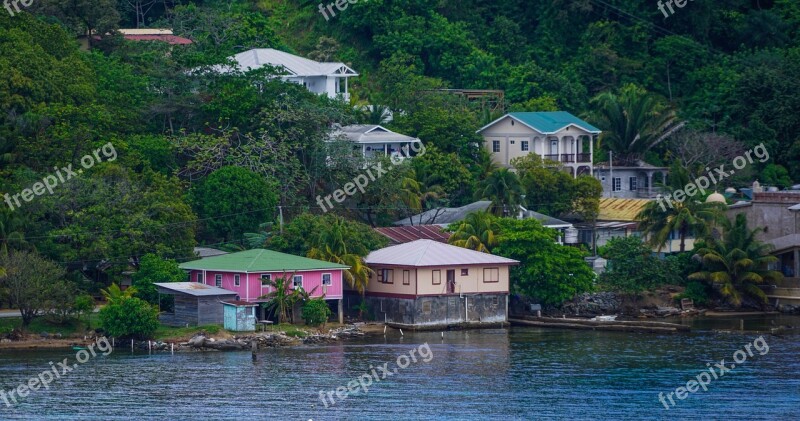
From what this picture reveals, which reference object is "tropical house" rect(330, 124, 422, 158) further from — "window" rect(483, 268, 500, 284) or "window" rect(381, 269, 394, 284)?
"window" rect(483, 268, 500, 284)

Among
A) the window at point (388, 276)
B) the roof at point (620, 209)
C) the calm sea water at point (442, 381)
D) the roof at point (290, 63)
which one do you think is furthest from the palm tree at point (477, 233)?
the roof at point (290, 63)

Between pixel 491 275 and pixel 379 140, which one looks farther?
pixel 379 140

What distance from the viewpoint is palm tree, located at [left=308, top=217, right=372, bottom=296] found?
208ft

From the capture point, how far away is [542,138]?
280 ft

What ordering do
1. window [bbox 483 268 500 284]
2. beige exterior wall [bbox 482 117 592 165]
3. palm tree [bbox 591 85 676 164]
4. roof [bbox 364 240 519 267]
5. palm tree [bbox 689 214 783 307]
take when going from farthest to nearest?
1. palm tree [bbox 591 85 676 164]
2. beige exterior wall [bbox 482 117 592 165]
3. palm tree [bbox 689 214 783 307]
4. window [bbox 483 268 500 284]
5. roof [bbox 364 240 519 267]

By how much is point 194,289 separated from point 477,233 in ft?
46.7

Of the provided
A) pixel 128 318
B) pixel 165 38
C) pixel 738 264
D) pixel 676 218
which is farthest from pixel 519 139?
pixel 128 318

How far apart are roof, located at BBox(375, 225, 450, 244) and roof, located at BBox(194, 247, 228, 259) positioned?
25.4 ft

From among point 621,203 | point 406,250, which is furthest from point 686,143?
point 406,250

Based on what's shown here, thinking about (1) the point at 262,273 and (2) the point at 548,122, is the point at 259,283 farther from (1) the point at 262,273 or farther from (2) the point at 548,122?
(2) the point at 548,122

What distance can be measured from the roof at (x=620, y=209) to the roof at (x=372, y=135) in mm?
10718

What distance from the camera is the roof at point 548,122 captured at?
84.8 m

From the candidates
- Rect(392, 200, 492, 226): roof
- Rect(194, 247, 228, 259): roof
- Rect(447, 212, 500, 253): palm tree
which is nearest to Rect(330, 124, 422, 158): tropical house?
Rect(392, 200, 492, 226): roof

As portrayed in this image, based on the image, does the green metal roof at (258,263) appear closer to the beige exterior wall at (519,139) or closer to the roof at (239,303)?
the roof at (239,303)
